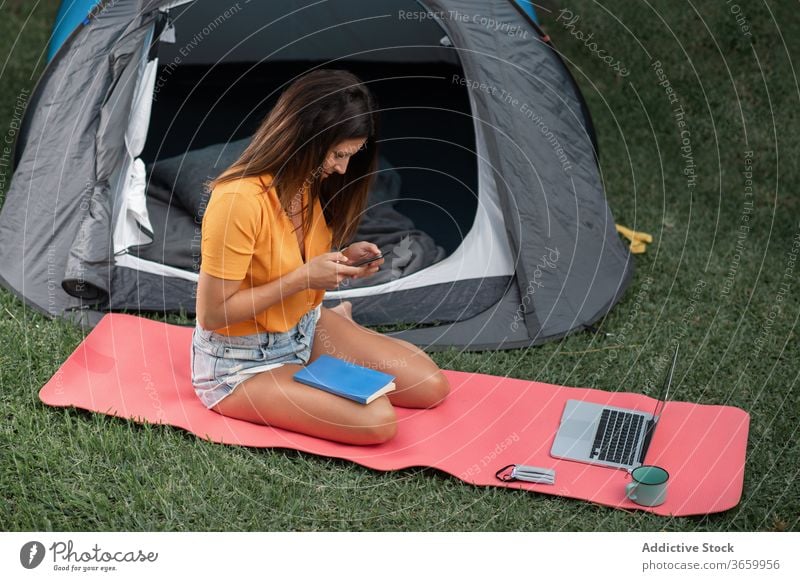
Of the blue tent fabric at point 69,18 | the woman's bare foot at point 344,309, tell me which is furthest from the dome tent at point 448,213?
the woman's bare foot at point 344,309

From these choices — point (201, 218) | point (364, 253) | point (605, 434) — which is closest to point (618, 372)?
point (605, 434)

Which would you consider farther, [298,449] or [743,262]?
[743,262]

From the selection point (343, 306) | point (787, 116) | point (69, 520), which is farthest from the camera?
point (787, 116)

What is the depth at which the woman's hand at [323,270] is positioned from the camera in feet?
9.70

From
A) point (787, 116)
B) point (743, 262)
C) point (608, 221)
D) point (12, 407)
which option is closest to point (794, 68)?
point (787, 116)

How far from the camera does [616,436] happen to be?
3.26 m

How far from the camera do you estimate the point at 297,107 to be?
2.86 m

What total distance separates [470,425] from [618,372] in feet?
2.23

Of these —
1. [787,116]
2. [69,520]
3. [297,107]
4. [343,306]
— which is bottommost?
[69,520]

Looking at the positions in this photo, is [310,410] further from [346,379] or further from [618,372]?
[618,372]

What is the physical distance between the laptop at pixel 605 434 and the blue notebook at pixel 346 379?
591 millimetres

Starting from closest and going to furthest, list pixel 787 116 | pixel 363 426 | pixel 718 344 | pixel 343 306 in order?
pixel 363 426
pixel 343 306
pixel 718 344
pixel 787 116

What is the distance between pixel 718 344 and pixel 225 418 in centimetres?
191

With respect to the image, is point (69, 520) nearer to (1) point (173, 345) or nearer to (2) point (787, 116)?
(1) point (173, 345)
